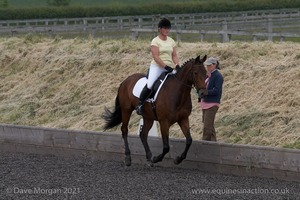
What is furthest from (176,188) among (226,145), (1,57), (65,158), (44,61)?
(1,57)

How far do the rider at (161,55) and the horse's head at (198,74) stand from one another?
23.8 inches

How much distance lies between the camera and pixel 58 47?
25797mm

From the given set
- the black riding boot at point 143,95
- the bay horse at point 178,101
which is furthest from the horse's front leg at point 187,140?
the black riding boot at point 143,95

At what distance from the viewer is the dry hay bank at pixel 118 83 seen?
15641 millimetres

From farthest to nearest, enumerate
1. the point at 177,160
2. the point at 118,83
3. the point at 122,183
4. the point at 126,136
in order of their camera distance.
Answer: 1. the point at 118,83
2. the point at 126,136
3. the point at 177,160
4. the point at 122,183

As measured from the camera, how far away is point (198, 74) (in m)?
13.3

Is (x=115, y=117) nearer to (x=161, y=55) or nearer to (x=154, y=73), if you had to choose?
(x=154, y=73)

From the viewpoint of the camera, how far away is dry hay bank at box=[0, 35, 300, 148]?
15.6 metres

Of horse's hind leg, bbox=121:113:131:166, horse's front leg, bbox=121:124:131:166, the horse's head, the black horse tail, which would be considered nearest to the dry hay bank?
the black horse tail

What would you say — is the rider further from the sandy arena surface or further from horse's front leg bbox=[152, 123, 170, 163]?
the sandy arena surface

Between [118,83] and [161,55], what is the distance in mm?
7038

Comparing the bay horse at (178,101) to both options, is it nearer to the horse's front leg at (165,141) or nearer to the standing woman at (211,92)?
the horse's front leg at (165,141)

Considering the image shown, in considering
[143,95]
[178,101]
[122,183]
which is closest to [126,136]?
[143,95]

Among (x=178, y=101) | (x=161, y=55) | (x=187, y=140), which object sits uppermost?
(x=161, y=55)
